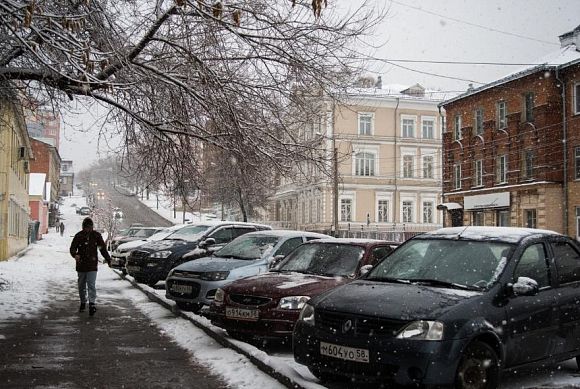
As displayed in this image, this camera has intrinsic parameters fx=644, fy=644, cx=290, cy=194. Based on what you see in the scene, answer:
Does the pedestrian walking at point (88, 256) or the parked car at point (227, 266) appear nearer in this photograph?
the parked car at point (227, 266)

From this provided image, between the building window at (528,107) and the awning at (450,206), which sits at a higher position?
the building window at (528,107)

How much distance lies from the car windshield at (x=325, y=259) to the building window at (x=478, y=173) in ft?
110

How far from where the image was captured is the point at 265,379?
6.63 meters

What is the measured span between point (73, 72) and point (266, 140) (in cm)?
384

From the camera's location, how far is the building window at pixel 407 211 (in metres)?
60.1

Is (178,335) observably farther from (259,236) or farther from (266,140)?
(266,140)

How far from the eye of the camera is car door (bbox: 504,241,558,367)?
6047mm

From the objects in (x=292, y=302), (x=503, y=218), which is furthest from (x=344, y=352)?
(x=503, y=218)

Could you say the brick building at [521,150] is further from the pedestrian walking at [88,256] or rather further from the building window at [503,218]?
the pedestrian walking at [88,256]

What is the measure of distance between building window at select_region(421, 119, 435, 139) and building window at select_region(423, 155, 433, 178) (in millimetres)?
2028

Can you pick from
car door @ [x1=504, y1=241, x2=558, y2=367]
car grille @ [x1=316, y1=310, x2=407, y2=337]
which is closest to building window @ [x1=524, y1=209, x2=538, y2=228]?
car door @ [x1=504, y1=241, x2=558, y2=367]

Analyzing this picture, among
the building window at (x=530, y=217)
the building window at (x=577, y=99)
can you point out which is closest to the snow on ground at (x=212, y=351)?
the building window at (x=530, y=217)

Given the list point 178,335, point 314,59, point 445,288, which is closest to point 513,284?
point 445,288

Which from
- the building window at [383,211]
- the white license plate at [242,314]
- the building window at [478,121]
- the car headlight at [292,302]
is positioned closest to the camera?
the car headlight at [292,302]
